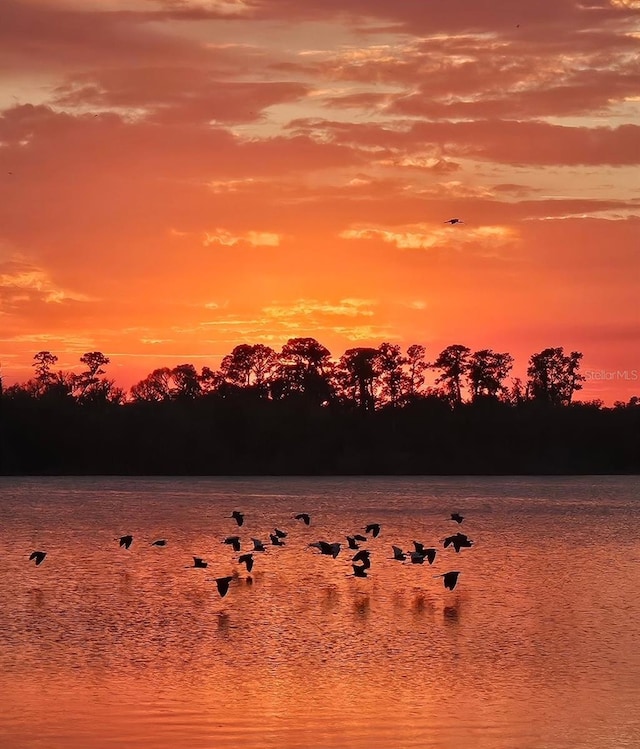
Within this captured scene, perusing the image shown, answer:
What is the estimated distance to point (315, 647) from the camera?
22.5 metres

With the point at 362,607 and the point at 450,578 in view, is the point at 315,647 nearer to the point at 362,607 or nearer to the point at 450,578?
the point at 362,607

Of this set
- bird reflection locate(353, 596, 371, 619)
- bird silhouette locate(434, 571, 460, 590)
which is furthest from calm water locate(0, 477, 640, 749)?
bird silhouette locate(434, 571, 460, 590)

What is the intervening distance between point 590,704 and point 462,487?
7961 cm

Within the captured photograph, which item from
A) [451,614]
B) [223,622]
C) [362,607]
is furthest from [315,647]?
[362,607]

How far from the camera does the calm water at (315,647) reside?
1702cm

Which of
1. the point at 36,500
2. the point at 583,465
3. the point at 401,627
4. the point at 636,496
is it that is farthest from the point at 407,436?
the point at 401,627

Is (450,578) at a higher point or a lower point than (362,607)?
higher

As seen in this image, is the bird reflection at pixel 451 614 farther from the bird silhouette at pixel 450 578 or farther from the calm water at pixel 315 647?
the bird silhouette at pixel 450 578

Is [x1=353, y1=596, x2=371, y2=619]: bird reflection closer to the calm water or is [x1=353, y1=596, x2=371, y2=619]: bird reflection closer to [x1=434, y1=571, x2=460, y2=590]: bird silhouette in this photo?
the calm water

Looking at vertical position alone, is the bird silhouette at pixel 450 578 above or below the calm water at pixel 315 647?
above

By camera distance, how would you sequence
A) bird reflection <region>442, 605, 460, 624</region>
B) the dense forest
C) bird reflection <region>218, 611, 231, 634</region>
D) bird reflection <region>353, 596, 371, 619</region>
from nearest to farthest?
bird reflection <region>218, 611, 231, 634</region>, bird reflection <region>442, 605, 460, 624</region>, bird reflection <region>353, 596, 371, 619</region>, the dense forest

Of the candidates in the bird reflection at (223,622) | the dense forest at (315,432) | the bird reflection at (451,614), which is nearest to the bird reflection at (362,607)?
the bird reflection at (451,614)

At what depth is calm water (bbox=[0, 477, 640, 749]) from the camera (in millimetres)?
17016

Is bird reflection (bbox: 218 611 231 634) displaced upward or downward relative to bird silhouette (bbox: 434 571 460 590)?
downward
